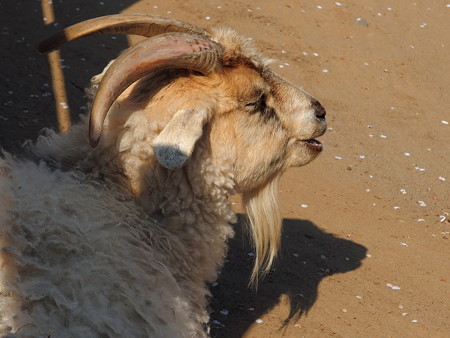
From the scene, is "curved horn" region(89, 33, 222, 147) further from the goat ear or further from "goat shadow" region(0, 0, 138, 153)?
"goat shadow" region(0, 0, 138, 153)

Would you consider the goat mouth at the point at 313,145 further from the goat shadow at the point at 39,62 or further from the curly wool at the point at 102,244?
the goat shadow at the point at 39,62

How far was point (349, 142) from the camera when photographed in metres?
8.45

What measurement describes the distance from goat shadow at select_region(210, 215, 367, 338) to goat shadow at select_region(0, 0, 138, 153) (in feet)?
7.01

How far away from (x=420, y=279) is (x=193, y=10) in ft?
19.4

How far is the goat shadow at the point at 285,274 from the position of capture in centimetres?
514

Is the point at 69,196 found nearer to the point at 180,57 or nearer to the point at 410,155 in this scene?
the point at 180,57

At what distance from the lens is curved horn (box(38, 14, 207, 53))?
3.94 metres

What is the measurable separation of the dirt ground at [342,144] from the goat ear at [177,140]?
1.11 metres

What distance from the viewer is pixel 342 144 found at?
8383mm

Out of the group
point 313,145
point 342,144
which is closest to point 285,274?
point 313,145

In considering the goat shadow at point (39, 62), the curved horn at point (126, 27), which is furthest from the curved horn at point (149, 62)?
the goat shadow at point (39, 62)

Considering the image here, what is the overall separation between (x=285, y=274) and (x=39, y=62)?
424 centimetres

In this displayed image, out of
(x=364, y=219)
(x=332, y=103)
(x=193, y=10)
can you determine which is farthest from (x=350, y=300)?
(x=193, y=10)

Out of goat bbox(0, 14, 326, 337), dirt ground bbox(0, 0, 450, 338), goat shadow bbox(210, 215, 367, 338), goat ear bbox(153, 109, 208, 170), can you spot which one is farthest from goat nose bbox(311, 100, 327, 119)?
goat shadow bbox(210, 215, 367, 338)
